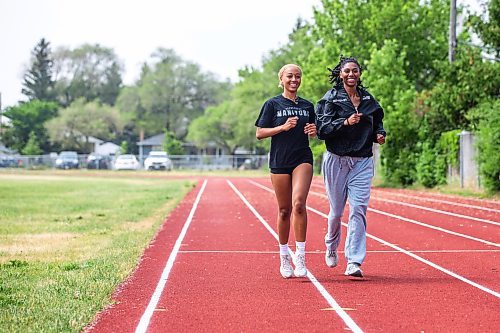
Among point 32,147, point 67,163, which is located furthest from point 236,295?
point 32,147

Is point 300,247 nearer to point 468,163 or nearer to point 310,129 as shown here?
point 310,129

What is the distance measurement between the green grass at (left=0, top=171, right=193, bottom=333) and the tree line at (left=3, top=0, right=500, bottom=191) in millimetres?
11578

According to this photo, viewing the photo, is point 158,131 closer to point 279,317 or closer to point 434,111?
point 434,111

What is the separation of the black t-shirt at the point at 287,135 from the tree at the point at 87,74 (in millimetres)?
109423

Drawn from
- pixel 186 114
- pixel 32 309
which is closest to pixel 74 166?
pixel 186 114

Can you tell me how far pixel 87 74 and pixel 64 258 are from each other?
112 metres

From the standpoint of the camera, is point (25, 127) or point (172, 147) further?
point (25, 127)

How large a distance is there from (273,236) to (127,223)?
5.43 metres

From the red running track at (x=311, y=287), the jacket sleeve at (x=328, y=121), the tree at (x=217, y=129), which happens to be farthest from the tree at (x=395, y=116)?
the tree at (x=217, y=129)

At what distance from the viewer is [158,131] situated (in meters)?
108

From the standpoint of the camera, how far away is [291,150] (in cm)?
927

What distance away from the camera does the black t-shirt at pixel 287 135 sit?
9.26m

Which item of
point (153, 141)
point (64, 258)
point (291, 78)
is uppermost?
point (153, 141)

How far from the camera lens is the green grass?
7.36 metres
